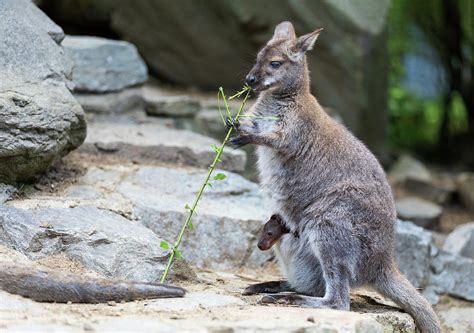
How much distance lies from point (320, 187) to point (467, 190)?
22.2ft

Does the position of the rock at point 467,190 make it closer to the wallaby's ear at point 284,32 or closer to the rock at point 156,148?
the rock at point 156,148

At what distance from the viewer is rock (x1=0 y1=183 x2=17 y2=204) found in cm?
618

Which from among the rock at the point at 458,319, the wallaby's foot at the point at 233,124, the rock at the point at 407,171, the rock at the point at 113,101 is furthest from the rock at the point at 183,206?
the rock at the point at 407,171

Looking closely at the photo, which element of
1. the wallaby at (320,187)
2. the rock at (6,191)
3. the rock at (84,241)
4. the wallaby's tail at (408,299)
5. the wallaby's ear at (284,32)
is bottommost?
the rock at (6,191)

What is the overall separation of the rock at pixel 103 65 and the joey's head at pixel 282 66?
3406 mm

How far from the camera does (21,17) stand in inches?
275

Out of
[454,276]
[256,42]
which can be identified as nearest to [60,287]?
[454,276]

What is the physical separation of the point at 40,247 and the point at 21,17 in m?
2.27

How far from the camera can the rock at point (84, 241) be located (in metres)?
5.64

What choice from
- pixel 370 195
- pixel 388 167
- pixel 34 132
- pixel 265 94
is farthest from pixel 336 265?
pixel 388 167

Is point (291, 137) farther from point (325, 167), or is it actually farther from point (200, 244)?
point (200, 244)

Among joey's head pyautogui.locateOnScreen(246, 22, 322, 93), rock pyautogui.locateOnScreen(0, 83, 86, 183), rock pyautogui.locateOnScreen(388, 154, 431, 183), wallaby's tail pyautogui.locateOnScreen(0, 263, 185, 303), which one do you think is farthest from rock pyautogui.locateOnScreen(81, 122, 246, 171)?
rock pyautogui.locateOnScreen(388, 154, 431, 183)

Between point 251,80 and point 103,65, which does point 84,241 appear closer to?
point 251,80

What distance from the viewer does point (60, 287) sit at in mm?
4906
